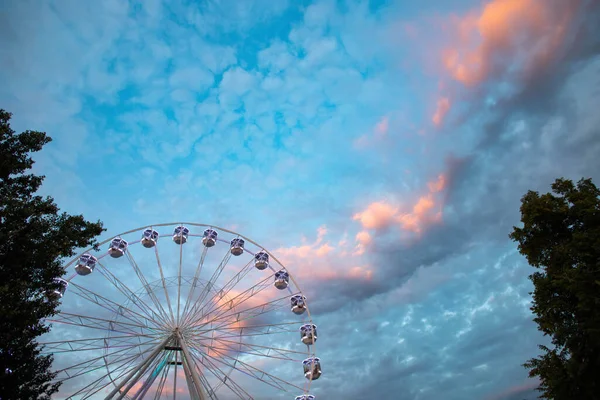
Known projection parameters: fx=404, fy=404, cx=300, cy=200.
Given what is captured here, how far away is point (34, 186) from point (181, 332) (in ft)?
48.5

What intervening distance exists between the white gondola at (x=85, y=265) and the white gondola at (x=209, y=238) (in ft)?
28.8

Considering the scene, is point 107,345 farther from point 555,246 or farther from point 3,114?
point 555,246

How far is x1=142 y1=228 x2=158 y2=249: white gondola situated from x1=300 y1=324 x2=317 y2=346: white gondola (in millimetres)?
14212

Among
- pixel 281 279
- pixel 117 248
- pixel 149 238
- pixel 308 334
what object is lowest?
pixel 308 334

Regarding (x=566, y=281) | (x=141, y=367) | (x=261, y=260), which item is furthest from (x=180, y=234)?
(x=566, y=281)

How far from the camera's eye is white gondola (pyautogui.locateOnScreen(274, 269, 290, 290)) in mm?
34344

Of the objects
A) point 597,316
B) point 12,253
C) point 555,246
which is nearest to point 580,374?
point 597,316

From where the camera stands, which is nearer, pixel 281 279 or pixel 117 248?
pixel 117 248

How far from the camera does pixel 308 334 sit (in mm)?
31875

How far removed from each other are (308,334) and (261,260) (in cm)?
726

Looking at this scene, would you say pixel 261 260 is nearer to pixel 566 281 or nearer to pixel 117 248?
pixel 117 248

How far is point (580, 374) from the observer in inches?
556

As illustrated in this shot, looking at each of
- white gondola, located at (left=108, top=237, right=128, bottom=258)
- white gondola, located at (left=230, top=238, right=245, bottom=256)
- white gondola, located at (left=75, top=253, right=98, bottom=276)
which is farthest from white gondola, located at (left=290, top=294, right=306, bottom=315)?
white gondola, located at (left=75, top=253, right=98, bottom=276)

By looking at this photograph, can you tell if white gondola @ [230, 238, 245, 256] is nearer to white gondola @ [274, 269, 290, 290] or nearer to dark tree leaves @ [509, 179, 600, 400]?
white gondola @ [274, 269, 290, 290]
